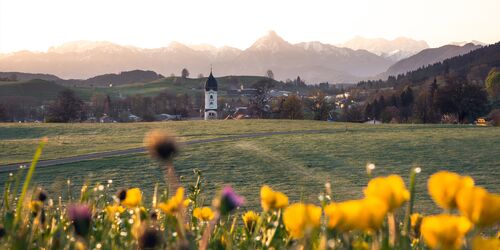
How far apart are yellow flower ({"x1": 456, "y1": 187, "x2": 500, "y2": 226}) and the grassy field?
9738 mm

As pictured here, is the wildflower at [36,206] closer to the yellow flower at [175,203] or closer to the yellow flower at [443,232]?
the yellow flower at [175,203]

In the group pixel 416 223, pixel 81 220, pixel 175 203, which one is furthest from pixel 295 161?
pixel 81 220

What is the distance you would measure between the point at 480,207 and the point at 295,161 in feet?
64.5

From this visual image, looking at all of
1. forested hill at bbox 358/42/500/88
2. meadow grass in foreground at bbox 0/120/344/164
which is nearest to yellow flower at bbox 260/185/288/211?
meadow grass in foreground at bbox 0/120/344/164

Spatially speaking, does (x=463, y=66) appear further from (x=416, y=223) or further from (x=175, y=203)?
(x=175, y=203)

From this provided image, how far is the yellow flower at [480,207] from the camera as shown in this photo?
886 millimetres

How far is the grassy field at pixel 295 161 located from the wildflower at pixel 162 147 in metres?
8.96

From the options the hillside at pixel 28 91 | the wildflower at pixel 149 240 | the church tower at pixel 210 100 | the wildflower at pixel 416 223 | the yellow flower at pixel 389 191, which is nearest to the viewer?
the yellow flower at pixel 389 191

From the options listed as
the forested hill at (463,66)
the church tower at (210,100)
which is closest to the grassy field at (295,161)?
the church tower at (210,100)

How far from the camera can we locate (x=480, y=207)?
891 millimetres

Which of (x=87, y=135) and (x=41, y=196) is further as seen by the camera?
(x=87, y=135)

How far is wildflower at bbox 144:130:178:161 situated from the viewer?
1396mm

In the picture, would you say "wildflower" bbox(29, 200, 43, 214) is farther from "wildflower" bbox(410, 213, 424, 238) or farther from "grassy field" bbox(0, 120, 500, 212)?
"grassy field" bbox(0, 120, 500, 212)

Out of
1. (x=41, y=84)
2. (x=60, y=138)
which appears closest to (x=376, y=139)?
(x=60, y=138)
